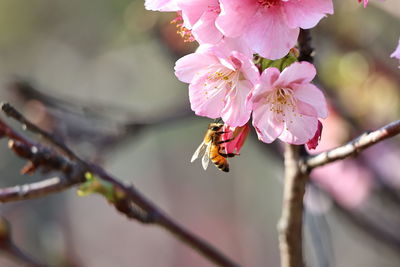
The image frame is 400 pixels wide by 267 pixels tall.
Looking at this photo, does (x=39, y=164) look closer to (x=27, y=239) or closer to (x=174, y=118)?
(x=174, y=118)

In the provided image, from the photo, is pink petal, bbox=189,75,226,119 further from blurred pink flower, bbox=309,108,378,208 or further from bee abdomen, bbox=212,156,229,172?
blurred pink flower, bbox=309,108,378,208

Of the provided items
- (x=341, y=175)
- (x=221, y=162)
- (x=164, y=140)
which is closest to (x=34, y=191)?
(x=221, y=162)

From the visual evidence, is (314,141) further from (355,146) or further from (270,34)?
(270,34)

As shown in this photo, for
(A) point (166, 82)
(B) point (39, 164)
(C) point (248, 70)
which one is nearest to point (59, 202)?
(A) point (166, 82)

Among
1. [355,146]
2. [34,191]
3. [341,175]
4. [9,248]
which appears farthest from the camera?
[341,175]

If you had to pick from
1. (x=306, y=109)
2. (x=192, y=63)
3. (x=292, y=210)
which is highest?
(x=192, y=63)

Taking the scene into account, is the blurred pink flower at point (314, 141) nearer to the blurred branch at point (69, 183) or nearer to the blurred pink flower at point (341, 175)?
the blurred branch at point (69, 183)

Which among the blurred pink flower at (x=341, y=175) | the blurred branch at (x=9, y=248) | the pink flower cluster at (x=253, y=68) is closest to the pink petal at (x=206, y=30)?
the pink flower cluster at (x=253, y=68)

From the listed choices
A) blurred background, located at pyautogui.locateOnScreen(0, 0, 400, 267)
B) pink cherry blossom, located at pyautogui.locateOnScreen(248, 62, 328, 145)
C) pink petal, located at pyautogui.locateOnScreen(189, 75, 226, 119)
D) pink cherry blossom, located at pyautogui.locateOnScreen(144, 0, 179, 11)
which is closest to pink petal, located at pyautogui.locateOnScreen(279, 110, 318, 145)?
pink cherry blossom, located at pyautogui.locateOnScreen(248, 62, 328, 145)
